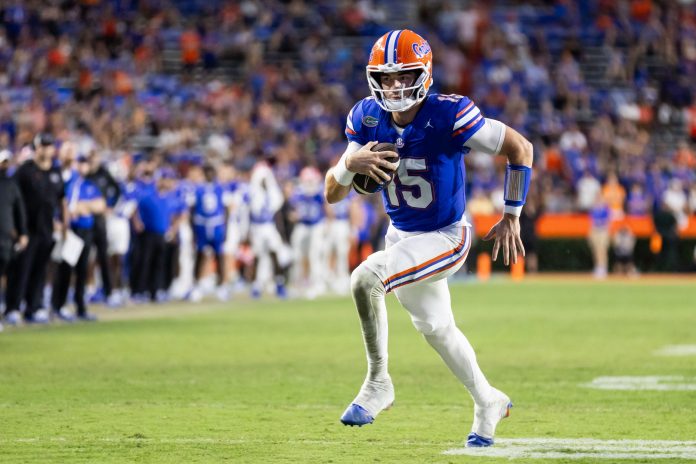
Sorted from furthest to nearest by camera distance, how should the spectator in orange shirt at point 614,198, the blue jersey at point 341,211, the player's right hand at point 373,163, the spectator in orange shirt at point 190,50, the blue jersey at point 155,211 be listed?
the spectator in orange shirt at point 190,50, the spectator in orange shirt at point 614,198, the blue jersey at point 341,211, the blue jersey at point 155,211, the player's right hand at point 373,163

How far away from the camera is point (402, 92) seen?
649 cm

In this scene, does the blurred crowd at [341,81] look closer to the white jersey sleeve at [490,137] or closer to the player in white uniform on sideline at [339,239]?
the player in white uniform on sideline at [339,239]

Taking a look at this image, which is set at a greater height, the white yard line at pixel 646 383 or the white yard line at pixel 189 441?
the white yard line at pixel 189 441

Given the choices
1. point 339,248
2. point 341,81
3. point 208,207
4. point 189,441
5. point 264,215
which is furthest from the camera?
point 341,81

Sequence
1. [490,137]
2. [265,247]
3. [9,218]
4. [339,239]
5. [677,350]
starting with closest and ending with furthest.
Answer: [490,137] → [677,350] → [9,218] → [265,247] → [339,239]

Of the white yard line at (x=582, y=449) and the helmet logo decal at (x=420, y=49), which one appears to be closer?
the white yard line at (x=582, y=449)

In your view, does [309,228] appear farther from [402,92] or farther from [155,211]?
[402,92]

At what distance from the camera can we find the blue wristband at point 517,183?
6508 millimetres

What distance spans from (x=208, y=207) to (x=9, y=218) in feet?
22.0

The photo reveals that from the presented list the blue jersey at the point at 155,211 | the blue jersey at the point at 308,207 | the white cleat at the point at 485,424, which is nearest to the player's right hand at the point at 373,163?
the white cleat at the point at 485,424

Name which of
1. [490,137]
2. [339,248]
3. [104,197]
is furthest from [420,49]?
[339,248]

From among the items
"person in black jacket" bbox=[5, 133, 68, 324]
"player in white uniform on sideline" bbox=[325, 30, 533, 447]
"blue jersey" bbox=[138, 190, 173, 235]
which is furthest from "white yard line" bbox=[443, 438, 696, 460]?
"blue jersey" bbox=[138, 190, 173, 235]

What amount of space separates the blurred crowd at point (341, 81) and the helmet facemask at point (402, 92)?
16.5 meters

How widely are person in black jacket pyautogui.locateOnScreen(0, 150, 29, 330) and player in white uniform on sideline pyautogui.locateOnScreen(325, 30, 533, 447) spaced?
772 centimetres
